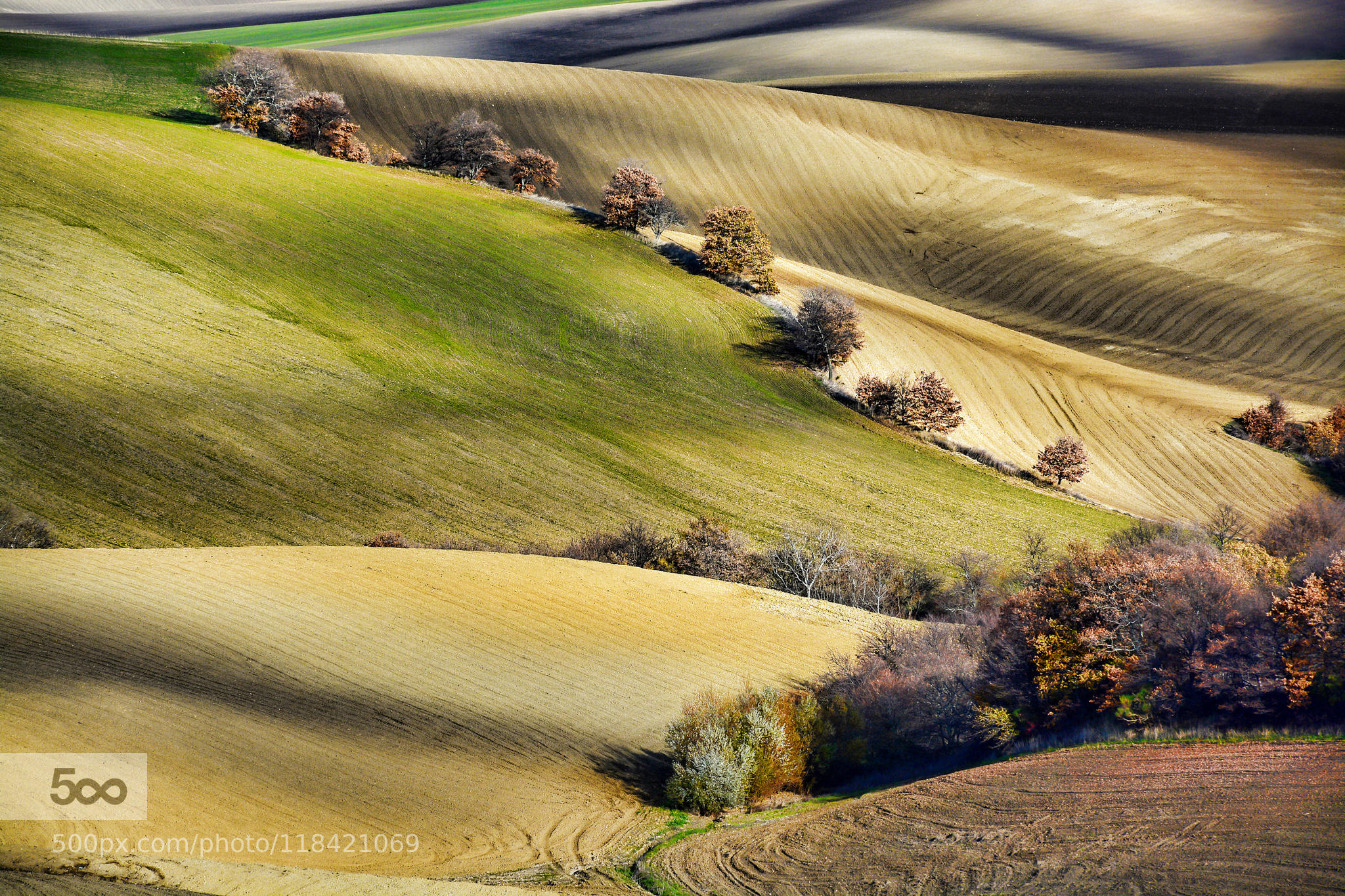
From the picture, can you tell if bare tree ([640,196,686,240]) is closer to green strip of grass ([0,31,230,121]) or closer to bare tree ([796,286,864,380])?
bare tree ([796,286,864,380])

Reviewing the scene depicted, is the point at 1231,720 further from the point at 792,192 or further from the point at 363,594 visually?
the point at 792,192

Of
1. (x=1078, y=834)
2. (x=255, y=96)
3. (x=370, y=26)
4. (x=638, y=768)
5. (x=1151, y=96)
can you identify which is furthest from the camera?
(x=370, y=26)

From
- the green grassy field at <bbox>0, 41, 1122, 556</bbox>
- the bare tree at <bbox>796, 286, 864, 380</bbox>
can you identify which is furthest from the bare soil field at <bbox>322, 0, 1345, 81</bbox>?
the bare tree at <bbox>796, 286, 864, 380</bbox>

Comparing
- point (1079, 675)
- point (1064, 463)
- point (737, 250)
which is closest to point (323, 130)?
point (737, 250)

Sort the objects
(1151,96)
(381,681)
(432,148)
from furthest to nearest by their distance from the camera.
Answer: (1151,96), (432,148), (381,681)

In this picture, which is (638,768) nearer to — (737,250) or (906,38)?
(737,250)

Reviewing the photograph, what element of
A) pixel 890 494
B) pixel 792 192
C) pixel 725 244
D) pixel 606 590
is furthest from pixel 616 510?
pixel 792 192

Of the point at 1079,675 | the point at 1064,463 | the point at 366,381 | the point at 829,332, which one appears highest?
the point at 829,332
